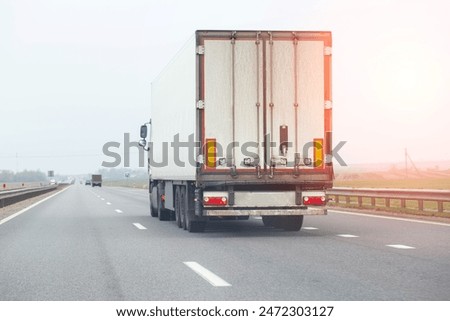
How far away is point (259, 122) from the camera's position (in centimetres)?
1348

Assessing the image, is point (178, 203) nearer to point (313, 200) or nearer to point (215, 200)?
point (215, 200)

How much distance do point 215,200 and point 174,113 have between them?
3054mm

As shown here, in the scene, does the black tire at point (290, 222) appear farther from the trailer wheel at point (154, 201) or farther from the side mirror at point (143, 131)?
the side mirror at point (143, 131)

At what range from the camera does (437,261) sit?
1000 centimetres

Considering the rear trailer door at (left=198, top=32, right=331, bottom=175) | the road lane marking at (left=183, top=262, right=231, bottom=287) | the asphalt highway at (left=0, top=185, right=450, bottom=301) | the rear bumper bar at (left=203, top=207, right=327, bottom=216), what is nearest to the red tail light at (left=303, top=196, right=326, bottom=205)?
the rear bumper bar at (left=203, top=207, right=327, bottom=216)

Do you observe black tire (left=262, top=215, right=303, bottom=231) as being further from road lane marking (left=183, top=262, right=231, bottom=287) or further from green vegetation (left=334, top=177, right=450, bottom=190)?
green vegetation (left=334, top=177, right=450, bottom=190)

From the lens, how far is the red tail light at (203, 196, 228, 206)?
13570 millimetres

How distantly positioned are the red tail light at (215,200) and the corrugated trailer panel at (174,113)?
46cm

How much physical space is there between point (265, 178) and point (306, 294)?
626 cm

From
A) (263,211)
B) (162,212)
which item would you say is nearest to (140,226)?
(162,212)

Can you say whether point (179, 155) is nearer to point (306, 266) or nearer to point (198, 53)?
point (198, 53)

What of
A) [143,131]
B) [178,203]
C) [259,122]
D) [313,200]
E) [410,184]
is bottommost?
[410,184]

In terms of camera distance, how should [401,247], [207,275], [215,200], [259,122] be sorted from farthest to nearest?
[215,200], [259,122], [401,247], [207,275]
